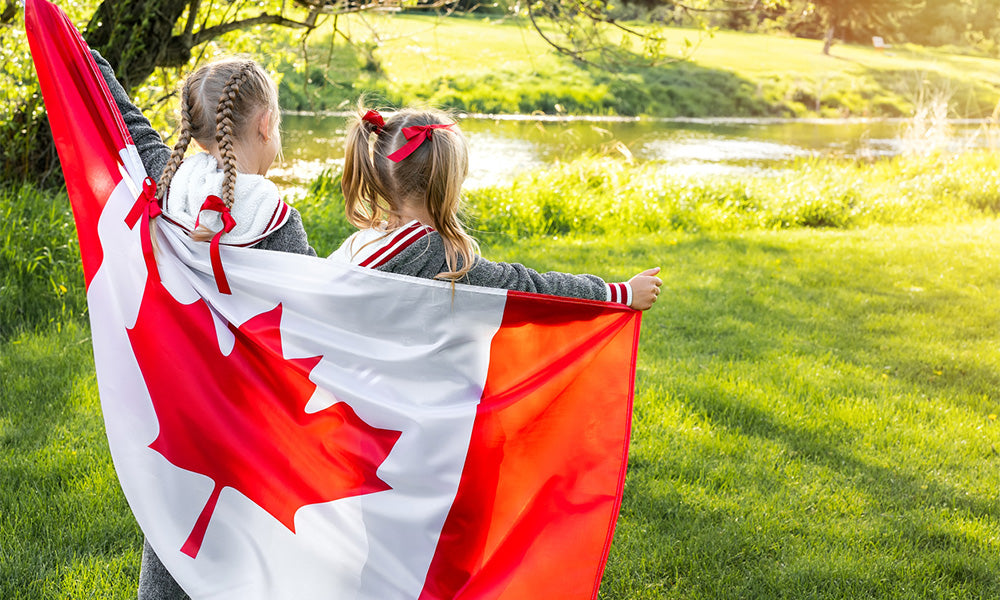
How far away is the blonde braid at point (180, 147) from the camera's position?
7.39ft

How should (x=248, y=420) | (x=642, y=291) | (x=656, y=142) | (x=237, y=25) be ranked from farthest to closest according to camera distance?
(x=656, y=142) → (x=237, y=25) → (x=642, y=291) → (x=248, y=420)

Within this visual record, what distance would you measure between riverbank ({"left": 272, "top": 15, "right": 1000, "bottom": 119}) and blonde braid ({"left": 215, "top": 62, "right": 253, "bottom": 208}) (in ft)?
52.5

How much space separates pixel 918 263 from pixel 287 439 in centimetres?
664

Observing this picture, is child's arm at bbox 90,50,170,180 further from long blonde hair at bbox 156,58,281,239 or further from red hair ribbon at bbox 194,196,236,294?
red hair ribbon at bbox 194,196,236,294

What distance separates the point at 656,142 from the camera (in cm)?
1934

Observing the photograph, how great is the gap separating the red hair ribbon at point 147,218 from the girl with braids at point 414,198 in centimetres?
49

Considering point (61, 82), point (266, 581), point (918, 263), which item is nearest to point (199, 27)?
point (61, 82)

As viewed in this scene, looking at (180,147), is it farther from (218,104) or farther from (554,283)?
(554,283)

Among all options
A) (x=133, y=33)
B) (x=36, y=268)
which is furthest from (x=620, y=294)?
(x=133, y=33)

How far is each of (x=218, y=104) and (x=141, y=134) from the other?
55 cm

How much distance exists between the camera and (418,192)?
2387 mm

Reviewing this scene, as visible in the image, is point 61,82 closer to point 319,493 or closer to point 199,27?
point 319,493

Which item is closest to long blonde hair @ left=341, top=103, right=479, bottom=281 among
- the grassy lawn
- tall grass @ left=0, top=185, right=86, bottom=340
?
the grassy lawn

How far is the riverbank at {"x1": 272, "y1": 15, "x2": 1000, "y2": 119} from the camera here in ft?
75.0
